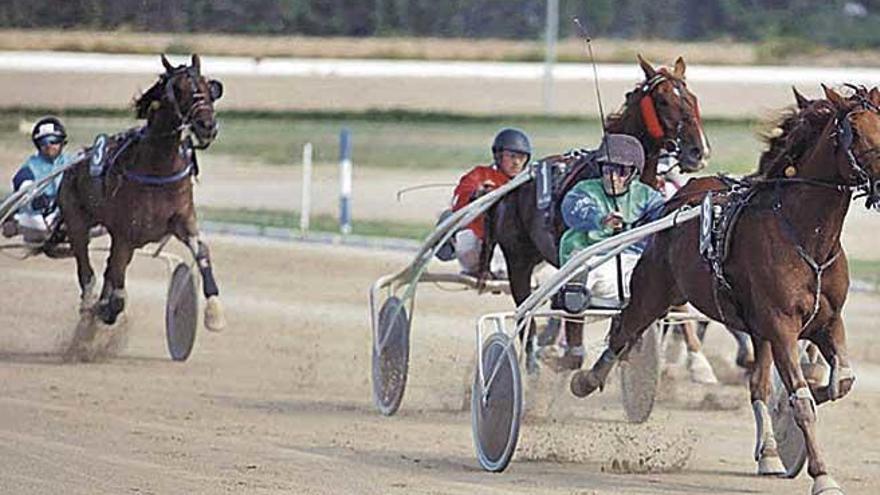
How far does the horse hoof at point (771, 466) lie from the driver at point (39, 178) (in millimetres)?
5811

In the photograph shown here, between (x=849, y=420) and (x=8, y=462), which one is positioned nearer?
(x=8, y=462)

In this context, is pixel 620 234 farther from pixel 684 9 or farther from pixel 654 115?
pixel 684 9

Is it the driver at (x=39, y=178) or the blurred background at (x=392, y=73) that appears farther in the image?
the blurred background at (x=392, y=73)

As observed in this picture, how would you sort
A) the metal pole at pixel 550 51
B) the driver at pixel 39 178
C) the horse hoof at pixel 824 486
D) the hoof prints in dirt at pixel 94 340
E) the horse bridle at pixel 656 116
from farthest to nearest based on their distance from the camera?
the metal pole at pixel 550 51 < the driver at pixel 39 178 < the hoof prints in dirt at pixel 94 340 < the horse bridle at pixel 656 116 < the horse hoof at pixel 824 486

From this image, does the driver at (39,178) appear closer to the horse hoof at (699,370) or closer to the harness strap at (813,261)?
the horse hoof at (699,370)

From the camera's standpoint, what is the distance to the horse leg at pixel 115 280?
478 inches

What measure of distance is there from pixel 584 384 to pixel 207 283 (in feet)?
11.0

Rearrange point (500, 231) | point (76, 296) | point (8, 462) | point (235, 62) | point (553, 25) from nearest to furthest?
point (8, 462) → point (500, 231) → point (76, 296) → point (235, 62) → point (553, 25)

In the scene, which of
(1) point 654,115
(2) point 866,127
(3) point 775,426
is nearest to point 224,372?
(1) point 654,115

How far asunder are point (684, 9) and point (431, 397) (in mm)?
28371

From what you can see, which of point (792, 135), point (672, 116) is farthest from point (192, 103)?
point (792, 135)

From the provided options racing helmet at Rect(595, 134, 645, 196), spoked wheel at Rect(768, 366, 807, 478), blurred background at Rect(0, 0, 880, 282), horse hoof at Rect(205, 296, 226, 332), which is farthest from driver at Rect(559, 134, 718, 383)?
blurred background at Rect(0, 0, 880, 282)

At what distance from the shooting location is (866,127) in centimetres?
748

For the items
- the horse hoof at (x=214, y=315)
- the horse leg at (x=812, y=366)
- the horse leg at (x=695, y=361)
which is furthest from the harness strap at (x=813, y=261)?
the horse hoof at (x=214, y=315)
